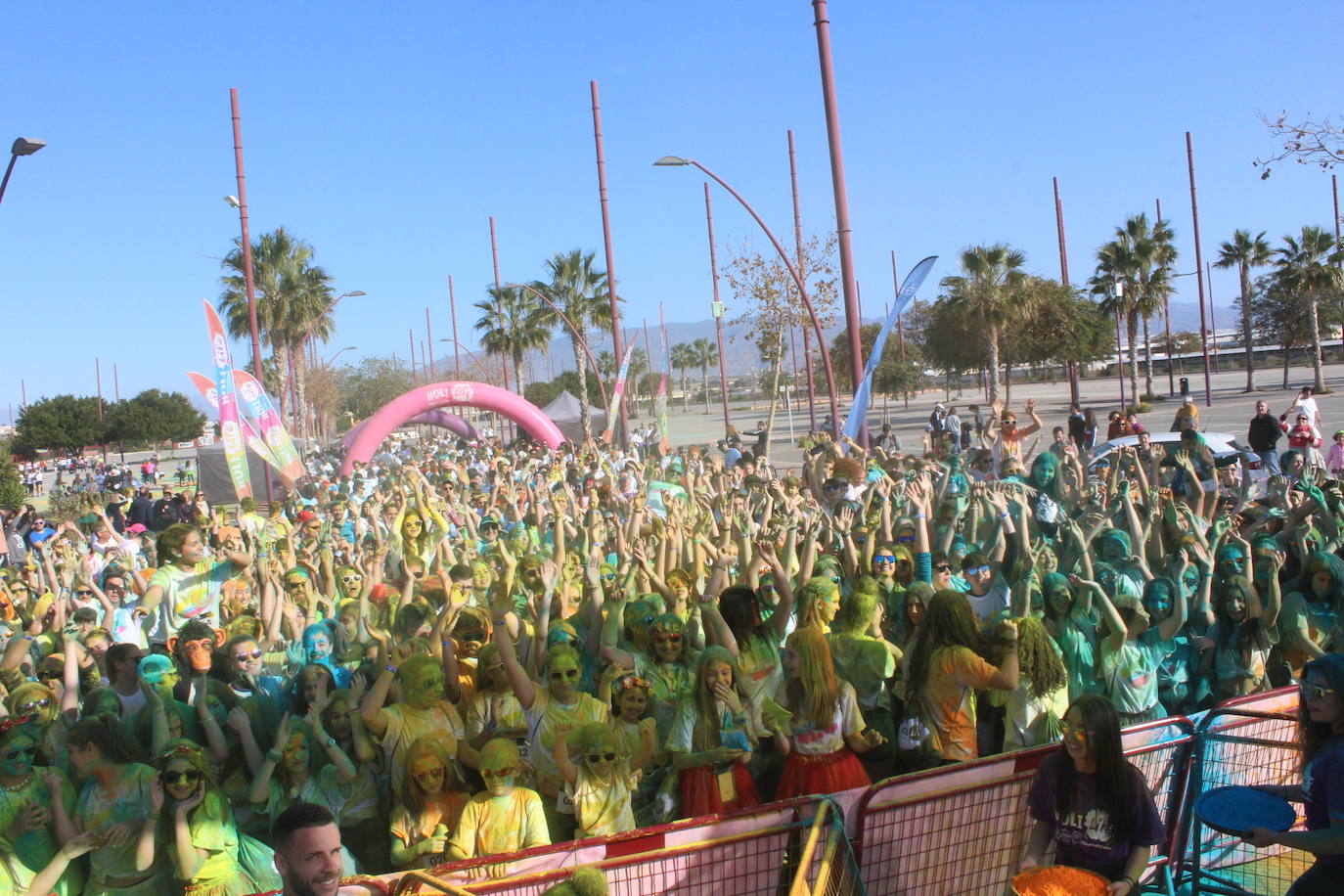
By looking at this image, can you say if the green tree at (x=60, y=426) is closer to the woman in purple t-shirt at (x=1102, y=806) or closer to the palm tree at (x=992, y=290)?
the palm tree at (x=992, y=290)

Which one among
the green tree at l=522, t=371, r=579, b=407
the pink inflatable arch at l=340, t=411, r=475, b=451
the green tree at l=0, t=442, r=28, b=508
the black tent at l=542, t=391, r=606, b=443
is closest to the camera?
the green tree at l=0, t=442, r=28, b=508

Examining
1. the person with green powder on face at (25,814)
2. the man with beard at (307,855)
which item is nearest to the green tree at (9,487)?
the person with green powder on face at (25,814)

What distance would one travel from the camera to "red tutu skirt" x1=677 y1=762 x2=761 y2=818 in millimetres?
4570

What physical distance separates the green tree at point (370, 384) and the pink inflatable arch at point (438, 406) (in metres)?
54.8

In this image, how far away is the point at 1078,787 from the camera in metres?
3.67

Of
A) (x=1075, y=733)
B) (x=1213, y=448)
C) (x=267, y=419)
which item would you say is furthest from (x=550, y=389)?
(x=1075, y=733)

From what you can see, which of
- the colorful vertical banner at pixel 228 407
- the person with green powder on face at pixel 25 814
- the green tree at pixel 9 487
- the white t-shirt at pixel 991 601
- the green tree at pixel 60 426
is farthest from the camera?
the green tree at pixel 60 426

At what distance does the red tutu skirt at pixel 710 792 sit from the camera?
4.57m

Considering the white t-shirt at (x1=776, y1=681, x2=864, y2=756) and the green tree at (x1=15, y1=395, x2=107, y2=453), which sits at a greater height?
the green tree at (x1=15, y1=395, x2=107, y2=453)

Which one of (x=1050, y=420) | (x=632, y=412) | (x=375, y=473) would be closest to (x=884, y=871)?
(x=375, y=473)

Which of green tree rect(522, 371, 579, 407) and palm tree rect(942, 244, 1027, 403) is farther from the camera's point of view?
green tree rect(522, 371, 579, 407)

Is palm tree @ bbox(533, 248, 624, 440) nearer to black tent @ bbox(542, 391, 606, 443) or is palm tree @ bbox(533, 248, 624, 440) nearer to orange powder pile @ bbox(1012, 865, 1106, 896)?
black tent @ bbox(542, 391, 606, 443)

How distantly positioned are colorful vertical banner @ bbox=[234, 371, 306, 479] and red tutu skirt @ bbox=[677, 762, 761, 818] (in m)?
13.9

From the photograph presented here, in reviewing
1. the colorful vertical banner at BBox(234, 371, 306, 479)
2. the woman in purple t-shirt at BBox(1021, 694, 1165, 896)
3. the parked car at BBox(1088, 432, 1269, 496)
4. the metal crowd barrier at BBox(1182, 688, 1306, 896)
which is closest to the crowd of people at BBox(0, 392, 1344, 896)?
the woman in purple t-shirt at BBox(1021, 694, 1165, 896)
